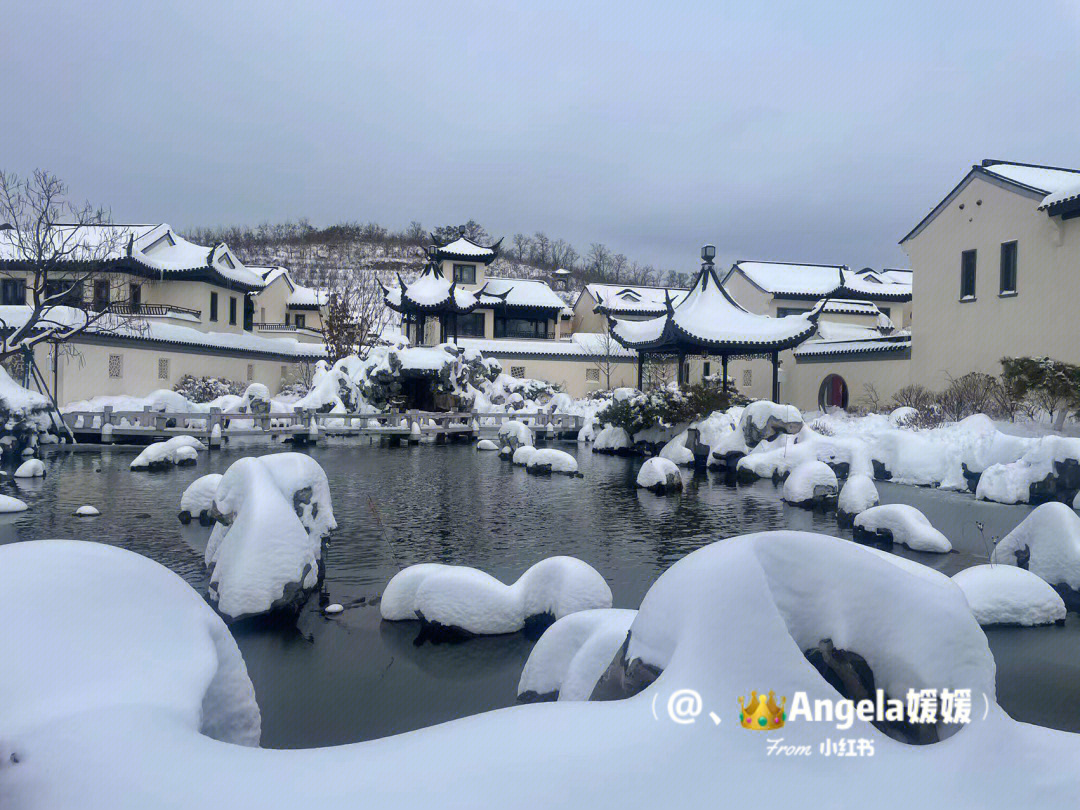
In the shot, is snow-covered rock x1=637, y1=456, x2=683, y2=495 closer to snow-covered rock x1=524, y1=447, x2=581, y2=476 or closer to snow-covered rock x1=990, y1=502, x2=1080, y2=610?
snow-covered rock x1=524, y1=447, x2=581, y2=476

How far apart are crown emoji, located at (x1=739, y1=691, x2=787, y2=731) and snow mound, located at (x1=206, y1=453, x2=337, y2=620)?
203 inches

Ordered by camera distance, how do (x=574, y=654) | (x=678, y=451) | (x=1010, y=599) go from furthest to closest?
(x=678, y=451)
(x=1010, y=599)
(x=574, y=654)

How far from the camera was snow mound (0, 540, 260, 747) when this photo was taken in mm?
2400

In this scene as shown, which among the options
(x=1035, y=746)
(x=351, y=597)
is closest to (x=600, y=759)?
(x=1035, y=746)

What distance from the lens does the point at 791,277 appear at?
3591 cm

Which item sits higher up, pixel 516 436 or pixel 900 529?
pixel 516 436

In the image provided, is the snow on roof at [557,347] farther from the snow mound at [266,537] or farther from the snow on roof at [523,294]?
the snow mound at [266,537]

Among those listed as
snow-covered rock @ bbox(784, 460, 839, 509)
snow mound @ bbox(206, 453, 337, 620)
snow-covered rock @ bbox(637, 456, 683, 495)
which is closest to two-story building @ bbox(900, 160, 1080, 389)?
snow-covered rock @ bbox(784, 460, 839, 509)

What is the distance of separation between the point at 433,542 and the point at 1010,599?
20.8 ft

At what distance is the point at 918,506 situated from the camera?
12.9m


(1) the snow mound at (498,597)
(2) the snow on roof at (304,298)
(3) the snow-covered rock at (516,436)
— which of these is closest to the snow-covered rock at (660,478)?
(3) the snow-covered rock at (516,436)

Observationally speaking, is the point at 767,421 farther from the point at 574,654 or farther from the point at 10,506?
the point at 10,506

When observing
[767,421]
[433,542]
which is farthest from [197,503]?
[767,421]

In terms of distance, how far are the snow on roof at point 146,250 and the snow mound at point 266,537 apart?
23655 millimetres
